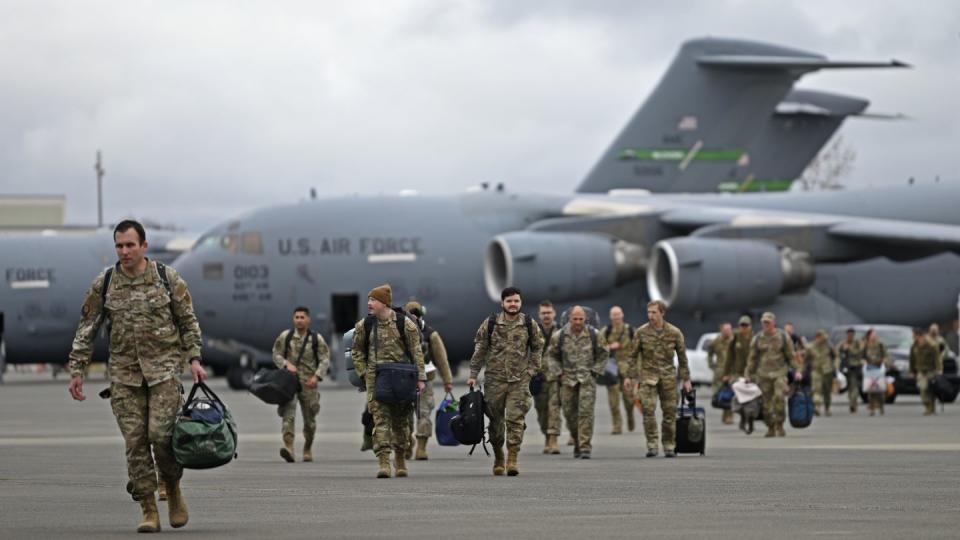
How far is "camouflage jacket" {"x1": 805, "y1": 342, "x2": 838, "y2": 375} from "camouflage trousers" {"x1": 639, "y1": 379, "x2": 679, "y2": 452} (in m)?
9.88

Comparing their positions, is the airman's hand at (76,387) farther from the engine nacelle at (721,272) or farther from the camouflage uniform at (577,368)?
the engine nacelle at (721,272)

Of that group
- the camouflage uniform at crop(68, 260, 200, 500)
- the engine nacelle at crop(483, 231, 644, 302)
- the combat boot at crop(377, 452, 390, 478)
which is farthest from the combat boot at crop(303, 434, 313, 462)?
the engine nacelle at crop(483, 231, 644, 302)

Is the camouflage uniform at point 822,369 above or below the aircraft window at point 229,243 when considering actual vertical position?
below

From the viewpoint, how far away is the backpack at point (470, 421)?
15.0m

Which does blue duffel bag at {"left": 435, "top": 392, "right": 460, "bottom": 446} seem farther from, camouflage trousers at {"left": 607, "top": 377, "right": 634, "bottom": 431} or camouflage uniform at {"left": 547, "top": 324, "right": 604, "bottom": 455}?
camouflage trousers at {"left": 607, "top": 377, "right": 634, "bottom": 431}

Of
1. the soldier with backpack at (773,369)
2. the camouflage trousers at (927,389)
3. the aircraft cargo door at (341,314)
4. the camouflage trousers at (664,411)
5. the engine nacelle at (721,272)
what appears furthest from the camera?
the aircraft cargo door at (341,314)

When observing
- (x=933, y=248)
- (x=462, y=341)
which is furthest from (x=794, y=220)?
(x=462, y=341)

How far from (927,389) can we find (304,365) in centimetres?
1161

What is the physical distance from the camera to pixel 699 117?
138 feet

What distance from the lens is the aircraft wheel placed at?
38.5 metres

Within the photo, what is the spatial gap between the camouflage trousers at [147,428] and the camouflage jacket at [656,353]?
26.9 ft

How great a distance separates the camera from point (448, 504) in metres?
11.7

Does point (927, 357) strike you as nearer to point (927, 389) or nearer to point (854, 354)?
point (927, 389)

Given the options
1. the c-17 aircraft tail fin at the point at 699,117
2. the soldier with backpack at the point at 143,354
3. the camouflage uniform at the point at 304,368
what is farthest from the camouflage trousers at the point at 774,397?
the c-17 aircraft tail fin at the point at 699,117
